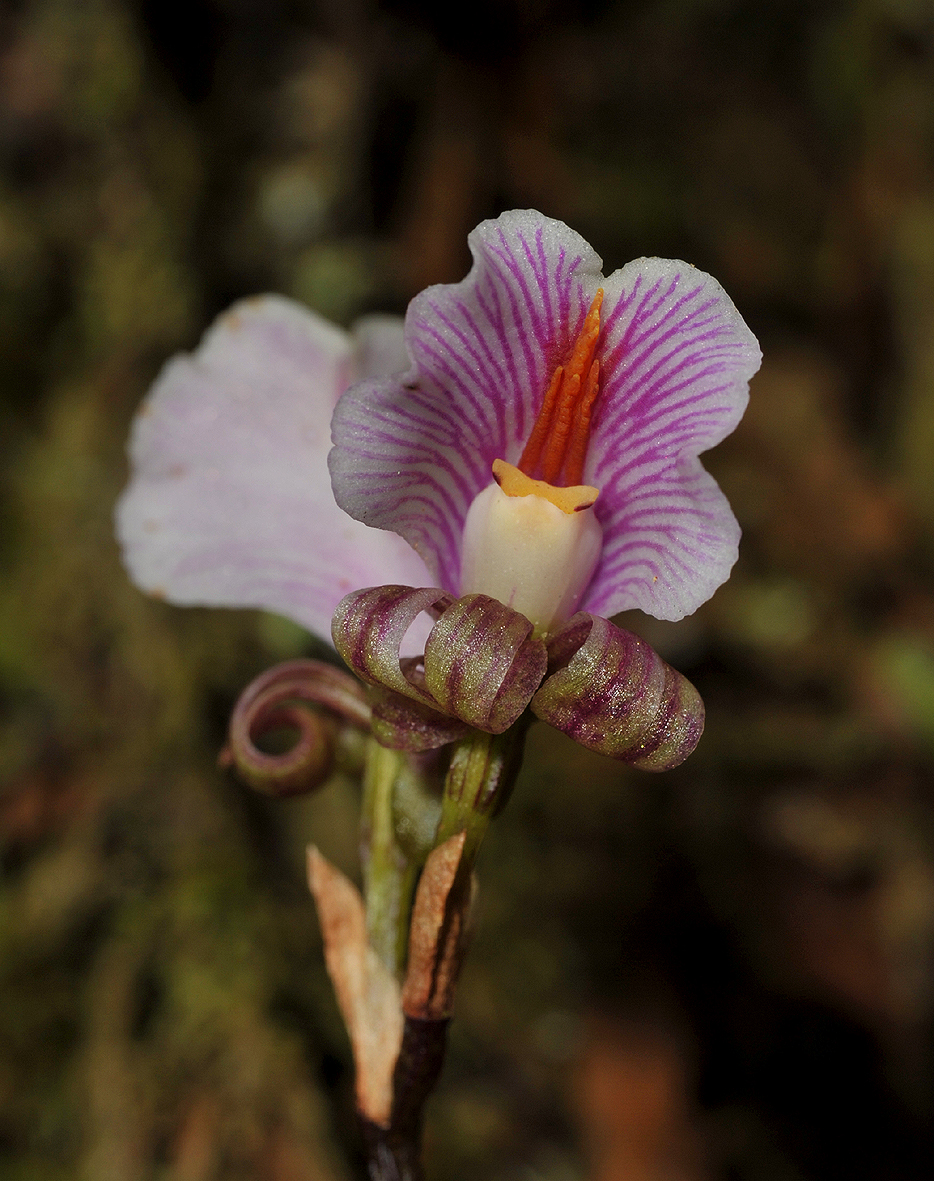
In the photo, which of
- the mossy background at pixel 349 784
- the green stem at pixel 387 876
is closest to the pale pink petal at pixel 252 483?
the green stem at pixel 387 876

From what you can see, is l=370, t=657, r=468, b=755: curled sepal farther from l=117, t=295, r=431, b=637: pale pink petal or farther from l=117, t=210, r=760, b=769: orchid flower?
l=117, t=295, r=431, b=637: pale pink petal

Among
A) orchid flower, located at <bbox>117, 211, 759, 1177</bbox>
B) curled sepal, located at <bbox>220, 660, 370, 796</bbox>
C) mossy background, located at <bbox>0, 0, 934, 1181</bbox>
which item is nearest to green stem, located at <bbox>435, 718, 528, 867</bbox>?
orchid flower, located at <bbox>117, 211, 759, 1177</bbox>

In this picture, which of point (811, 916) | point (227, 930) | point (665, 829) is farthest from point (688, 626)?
point (227, 930)

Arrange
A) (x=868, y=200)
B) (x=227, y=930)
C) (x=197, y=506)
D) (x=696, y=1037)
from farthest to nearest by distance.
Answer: (x=868, y=200) < (x=696, y=1037) < (x=227, y=930) < (x=197, y=506)

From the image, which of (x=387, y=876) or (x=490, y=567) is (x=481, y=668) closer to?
(x=490, y=567)

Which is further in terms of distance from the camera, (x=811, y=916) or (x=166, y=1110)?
(x=811, y=916)

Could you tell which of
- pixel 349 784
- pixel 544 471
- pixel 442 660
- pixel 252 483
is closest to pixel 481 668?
pixel 442 660

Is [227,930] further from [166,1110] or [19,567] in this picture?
[19,567]
